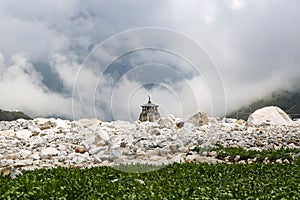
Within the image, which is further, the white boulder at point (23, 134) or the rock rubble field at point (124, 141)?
the white boulder at point (23, 134)

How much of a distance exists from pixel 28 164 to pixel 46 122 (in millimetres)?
8136

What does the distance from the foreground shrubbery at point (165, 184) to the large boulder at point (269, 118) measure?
12.8m

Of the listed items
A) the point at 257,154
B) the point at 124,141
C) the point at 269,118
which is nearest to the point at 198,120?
the point at 124,141

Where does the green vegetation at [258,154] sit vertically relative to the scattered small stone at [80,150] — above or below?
below

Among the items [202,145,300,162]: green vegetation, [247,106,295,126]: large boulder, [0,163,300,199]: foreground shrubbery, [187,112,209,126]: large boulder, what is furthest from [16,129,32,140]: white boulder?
[247,106,295,126]: large boulder

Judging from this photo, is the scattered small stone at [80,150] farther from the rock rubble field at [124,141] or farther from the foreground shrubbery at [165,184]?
the foreground shrubbery at [165,184]

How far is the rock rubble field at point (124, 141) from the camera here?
14.9 meters

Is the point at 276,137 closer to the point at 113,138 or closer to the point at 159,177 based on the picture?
the point at 113,138

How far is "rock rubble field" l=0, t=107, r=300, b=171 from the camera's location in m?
14.9

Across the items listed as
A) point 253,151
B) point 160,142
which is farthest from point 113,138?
point 253,151

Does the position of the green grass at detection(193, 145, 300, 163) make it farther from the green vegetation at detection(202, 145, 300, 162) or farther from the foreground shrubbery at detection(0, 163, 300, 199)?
the foreground shrubbery at detection(0, 163, 300, 199)

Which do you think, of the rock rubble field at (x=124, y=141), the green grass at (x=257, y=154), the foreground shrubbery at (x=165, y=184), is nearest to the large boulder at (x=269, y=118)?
the rock rubble field at (x=124, y=141)

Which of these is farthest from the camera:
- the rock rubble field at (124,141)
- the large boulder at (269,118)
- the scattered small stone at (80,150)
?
the large boulder at (269,118)

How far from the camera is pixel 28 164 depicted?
1473 centimetres
